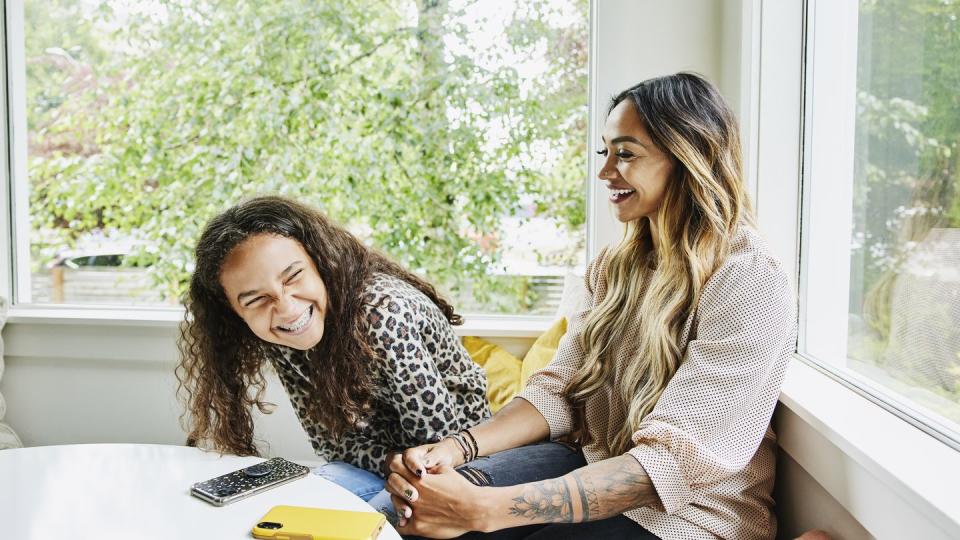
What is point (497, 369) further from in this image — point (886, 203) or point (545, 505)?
point (886, 203)

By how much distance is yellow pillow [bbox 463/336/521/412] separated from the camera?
2.13 meters

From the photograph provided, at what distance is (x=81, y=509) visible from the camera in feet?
3.56

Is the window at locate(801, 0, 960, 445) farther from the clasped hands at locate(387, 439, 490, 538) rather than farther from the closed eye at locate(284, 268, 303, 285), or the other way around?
the closed eye at locate(284, 268, 303, 285)

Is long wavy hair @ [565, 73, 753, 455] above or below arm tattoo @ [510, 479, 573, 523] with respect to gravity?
above

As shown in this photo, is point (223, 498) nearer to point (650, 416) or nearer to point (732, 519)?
point (650, 416)

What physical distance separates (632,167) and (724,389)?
0.45 m

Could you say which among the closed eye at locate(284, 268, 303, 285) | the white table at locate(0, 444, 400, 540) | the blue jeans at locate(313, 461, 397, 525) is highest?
the closed eye at locate(284, 268, 303, 285)

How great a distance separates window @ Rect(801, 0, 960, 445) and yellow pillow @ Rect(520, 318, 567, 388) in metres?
0.70

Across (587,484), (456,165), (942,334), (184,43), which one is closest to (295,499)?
(587,484)

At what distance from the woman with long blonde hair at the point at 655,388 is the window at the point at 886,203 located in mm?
215

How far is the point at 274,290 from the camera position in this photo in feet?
4.55

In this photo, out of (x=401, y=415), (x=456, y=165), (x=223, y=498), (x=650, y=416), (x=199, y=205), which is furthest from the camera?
(x=199, y=205)

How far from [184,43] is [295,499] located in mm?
2214

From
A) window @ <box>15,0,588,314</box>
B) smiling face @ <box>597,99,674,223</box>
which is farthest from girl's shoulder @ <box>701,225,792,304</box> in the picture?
window @ <box>15,0,588,314</box>
